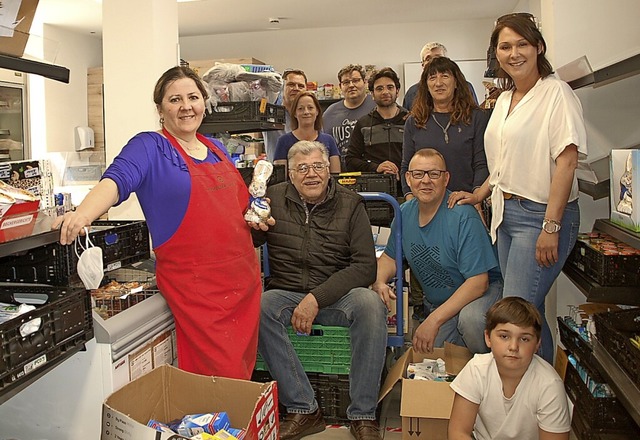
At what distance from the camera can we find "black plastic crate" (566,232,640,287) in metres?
2.28

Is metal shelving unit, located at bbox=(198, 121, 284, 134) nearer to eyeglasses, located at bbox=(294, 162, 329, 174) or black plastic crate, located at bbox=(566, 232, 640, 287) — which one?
eyeglasses, located at bbox=(294, 162, 329, 174)

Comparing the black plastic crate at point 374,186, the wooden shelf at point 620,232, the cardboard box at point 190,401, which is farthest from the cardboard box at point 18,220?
the black plastic crate at point 374,186

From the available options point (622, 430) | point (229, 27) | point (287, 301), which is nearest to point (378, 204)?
point (287, 301)

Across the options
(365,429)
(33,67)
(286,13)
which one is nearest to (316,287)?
(365,429)

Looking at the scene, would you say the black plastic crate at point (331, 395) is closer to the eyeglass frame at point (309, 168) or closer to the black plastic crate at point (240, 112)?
the eyeglass frame at point (309, 168)

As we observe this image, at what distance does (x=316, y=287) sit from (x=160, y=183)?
Answer: 3.06 ft

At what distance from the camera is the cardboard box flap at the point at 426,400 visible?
2.48 m

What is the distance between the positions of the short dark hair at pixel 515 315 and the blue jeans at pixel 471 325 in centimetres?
45

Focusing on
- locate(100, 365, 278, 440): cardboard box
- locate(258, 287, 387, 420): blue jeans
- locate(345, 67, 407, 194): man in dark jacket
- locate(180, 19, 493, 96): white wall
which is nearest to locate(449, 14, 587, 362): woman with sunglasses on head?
locate(258, 287, 387, 420): blue jeans

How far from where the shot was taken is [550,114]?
246 cm

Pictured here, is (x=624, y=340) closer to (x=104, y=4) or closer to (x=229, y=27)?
(x=104, y=4)

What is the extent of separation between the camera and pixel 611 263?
2293 mm

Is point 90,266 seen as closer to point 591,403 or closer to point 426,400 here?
point 426,400

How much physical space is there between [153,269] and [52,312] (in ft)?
3.33
